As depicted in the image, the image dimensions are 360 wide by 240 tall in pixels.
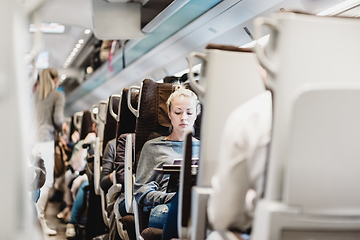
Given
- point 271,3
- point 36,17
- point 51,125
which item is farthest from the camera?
point 51,125

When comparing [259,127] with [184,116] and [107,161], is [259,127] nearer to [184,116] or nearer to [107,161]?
[184,116]

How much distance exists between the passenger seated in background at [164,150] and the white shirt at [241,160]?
1364mm

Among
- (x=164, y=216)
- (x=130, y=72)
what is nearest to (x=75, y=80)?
(x=130, y=72)

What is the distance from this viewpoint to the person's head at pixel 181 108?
299 centimetres

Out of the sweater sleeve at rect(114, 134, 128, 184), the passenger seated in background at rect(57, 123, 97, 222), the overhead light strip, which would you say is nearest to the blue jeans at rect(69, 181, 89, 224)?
the passenger seated in background at rect(57, 123, 97, 222)

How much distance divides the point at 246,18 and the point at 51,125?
2.49 m

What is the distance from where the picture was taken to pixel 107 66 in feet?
38.1

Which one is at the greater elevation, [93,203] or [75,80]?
[75,80]

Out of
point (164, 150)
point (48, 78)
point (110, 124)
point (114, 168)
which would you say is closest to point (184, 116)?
point (164, 150)

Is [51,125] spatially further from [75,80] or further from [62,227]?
[75,80]

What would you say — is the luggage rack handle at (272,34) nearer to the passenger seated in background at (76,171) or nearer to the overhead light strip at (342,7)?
the overhead light strip at (342,7)

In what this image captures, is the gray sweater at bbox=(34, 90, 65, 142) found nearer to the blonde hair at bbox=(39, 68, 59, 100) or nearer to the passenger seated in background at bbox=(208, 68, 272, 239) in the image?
the blonde hair at bbox=(39, 68, 59, 100)

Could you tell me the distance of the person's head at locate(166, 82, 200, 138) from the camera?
299cm

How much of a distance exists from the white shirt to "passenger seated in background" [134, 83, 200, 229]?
136cm
